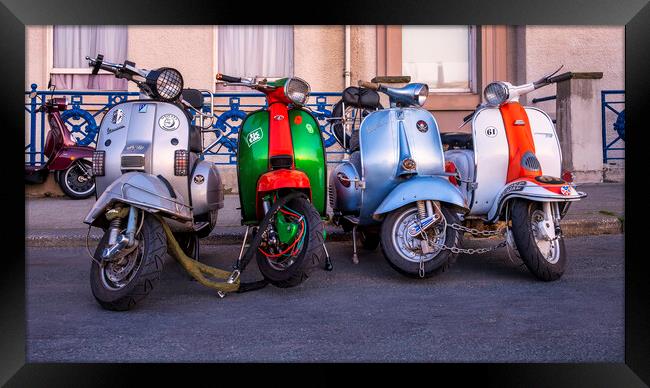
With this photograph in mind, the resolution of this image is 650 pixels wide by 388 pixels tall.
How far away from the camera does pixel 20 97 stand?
2.56m

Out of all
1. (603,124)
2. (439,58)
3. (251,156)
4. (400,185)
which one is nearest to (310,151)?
(251,156)

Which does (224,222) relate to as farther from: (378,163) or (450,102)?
(450,102)

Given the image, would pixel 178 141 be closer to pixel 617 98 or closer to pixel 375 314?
pixel 375 314

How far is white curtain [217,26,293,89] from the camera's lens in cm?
1096

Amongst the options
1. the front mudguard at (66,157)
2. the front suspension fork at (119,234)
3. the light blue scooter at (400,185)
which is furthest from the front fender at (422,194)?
the front mudguard at (66,157)

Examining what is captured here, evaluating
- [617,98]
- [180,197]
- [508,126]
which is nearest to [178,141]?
[180,197]

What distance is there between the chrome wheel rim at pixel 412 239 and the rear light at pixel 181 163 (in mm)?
1474

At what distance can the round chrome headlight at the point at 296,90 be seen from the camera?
4.44m

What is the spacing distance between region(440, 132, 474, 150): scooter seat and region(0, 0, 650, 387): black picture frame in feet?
9.38

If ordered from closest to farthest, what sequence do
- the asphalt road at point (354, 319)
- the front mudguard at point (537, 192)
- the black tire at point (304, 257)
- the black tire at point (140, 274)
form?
the asphalt road at point (354, 319), the black tire at point (140, 274), the black tire at point (304, 257), the front mudguard at point (537, 192)

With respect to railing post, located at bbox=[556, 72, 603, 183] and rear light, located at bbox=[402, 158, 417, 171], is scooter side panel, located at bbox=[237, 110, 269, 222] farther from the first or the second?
railing post, located at bbox=[556, 72, 603, 183]

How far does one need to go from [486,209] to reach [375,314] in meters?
1.72

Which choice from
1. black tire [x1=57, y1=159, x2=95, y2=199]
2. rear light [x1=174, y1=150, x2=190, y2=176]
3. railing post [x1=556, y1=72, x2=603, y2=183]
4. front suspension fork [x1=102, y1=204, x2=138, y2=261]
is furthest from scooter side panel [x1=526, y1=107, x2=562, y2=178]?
black tire [x1=57, y1=159, x2=95, y2=199]
